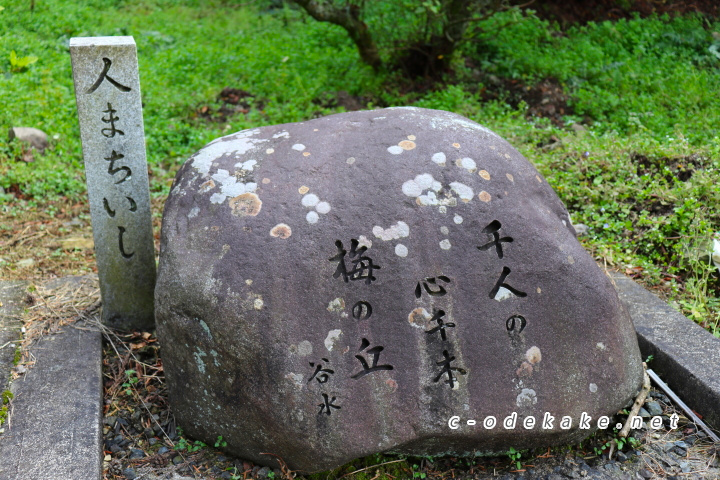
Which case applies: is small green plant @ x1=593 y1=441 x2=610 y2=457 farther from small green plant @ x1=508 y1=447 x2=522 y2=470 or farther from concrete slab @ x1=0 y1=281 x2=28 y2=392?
concrete slab @ x1=0 y1=281 x2=28 y2=392

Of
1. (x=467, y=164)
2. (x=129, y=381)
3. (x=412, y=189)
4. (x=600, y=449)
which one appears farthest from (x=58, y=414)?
(x=600, y=449)

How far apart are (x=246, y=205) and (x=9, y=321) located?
1829mm

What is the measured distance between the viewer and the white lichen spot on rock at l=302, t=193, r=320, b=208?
2592mm

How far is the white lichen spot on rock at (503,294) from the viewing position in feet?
8.34

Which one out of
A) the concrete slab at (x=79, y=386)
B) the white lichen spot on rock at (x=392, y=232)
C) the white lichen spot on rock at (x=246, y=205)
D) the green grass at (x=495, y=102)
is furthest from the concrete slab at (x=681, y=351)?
the white lichen spot on rock at (x=246, y=205)

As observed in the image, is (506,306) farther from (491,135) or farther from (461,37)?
(461,37)

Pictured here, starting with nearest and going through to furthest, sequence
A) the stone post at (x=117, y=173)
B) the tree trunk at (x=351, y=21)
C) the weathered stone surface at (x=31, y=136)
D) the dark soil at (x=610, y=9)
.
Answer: the stone post at (x=117, y=173) → the weathered stone surface at (x=31, y=136) → the tree trunk at (x=351, y=21) → the dark soil at (x=610, y=9)

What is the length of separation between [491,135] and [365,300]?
106cm

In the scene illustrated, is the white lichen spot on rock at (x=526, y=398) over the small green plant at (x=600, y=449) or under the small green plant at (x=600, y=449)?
over

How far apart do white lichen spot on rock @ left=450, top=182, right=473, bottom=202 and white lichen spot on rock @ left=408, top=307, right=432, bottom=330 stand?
51cm

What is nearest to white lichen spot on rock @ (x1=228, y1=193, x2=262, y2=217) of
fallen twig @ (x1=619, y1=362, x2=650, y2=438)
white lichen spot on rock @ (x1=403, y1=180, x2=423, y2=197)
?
white lichen spot on rock @ (x1=403, y1=180, x2=423, y2=197)

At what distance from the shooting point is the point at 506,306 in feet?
8.34

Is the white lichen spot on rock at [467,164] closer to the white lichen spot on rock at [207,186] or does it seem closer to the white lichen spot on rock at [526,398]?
the white lichen spot on rock at [526,398]

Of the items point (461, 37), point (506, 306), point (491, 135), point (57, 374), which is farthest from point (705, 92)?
point (57, 374)
